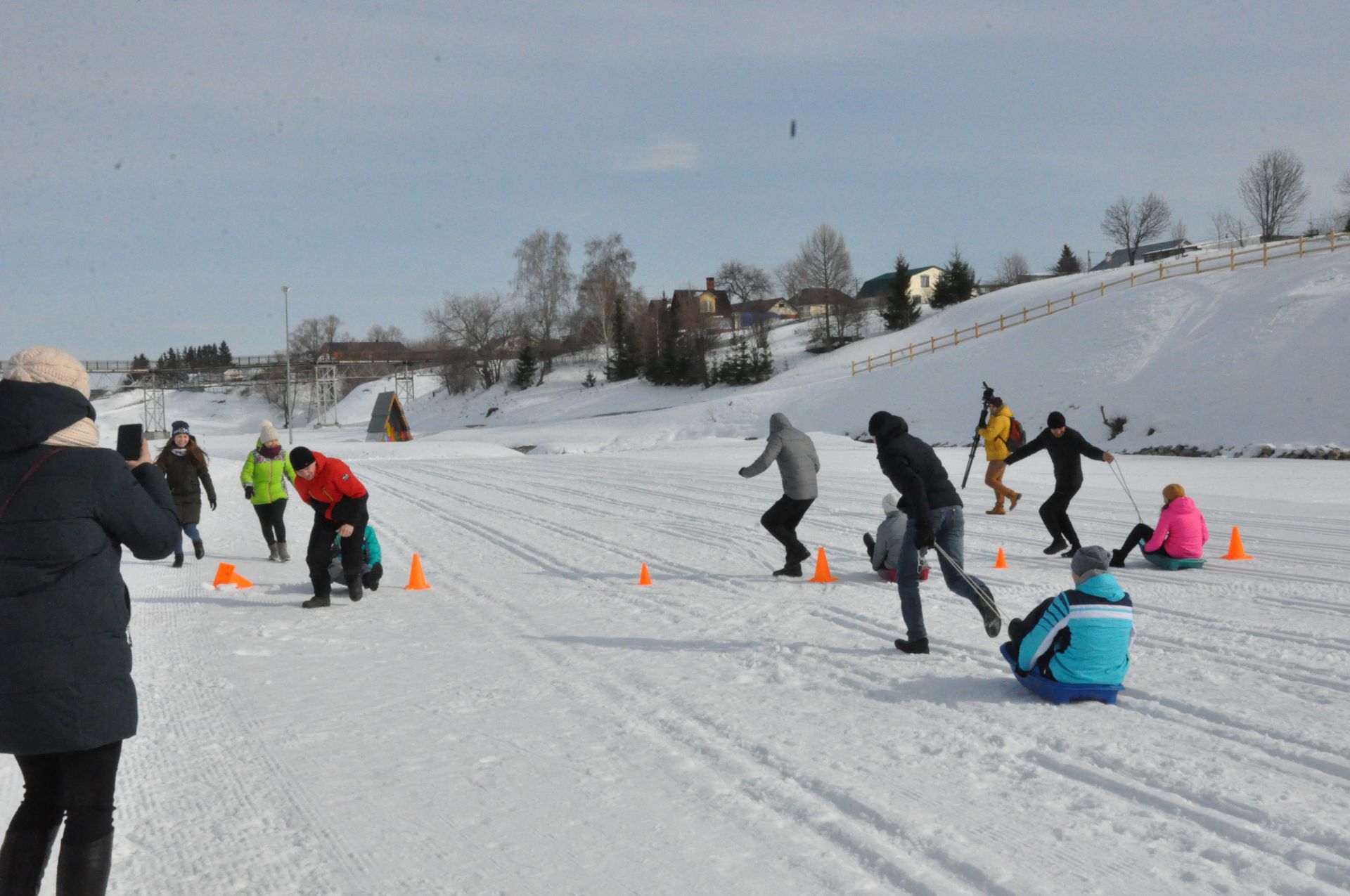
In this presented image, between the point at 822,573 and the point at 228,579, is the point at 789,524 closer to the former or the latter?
the point at 822,573

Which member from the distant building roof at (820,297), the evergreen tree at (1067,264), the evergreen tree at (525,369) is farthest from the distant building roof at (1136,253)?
the evergreen tree at (525,369)

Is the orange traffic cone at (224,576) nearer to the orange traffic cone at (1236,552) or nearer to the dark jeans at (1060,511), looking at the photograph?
the dark jeans at (1060,511)

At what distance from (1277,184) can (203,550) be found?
3334 inches

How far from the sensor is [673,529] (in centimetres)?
1475

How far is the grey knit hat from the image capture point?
5719mm

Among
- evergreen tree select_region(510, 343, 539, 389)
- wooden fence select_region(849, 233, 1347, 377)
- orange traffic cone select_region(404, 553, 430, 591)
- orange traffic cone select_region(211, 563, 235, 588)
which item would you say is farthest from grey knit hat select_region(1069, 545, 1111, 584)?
evergreen tree select_region(510, 343, 539, 389)

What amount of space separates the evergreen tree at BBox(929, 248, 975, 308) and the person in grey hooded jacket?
6535 centimetres

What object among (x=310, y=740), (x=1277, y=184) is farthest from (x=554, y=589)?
(x=1277, y=184)

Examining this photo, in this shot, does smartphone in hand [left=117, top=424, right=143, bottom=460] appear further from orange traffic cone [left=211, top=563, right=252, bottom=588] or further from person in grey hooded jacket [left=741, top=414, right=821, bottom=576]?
orange traffic cone [left=211, top=563, right=252, bottom=588]

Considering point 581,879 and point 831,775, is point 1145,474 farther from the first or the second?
point 581,879

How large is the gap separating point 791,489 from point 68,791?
26.3ft

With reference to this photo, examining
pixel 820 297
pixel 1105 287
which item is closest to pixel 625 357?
pixel 820 297

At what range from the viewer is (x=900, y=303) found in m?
69.4

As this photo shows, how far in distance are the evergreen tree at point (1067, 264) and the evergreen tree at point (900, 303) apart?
103ft
